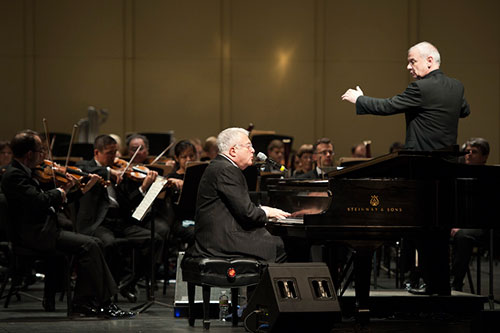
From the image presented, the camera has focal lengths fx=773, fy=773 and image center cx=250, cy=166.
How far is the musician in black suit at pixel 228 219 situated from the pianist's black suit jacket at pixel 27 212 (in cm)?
114

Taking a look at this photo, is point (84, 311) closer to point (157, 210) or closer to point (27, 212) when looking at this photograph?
point (27, 212)

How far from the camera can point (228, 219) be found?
4.71m

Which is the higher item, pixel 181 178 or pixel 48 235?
pixel 181 178

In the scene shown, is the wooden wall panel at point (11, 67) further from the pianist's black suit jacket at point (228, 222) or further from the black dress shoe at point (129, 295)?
the pianist's black suit jacket at point (228, 222)

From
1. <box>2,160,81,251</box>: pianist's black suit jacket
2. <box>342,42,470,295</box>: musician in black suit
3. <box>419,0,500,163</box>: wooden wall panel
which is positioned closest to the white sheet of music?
<box>2,160,81,251</box>: pianist's black suit jacket

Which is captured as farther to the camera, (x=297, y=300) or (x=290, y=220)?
(x=290, y=220)

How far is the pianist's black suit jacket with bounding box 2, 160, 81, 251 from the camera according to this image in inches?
207

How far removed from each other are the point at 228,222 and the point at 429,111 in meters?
1.39

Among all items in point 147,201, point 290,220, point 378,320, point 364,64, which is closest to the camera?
point 290,220

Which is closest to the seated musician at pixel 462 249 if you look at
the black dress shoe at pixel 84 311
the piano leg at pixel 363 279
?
the piano leg at pixel 363 279

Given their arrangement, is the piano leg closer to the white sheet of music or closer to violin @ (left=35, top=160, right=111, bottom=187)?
the white sheet of music

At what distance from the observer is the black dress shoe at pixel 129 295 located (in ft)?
20.2

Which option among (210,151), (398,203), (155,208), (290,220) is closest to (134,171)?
(155,208)

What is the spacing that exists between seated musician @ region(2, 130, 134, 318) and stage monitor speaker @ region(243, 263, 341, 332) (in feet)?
5.47
